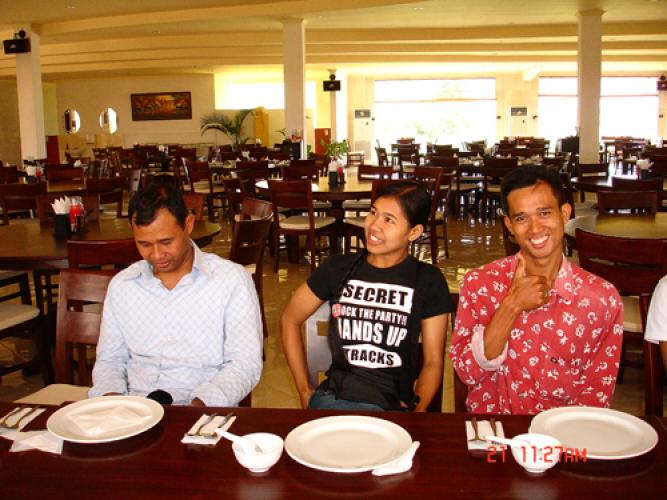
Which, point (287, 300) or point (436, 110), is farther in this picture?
point (436, 110)

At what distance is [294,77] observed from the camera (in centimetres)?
1208

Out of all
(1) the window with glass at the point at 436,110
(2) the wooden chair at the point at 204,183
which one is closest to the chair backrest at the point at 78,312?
(2) the wooden chair at the point at 204,183

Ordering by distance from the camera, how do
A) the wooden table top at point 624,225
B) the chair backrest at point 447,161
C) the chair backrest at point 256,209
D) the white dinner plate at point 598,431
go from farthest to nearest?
the chair backrest at point 447,161
the chair backrest at point 256,209
the wooden table top at point 624,225
the white dinner plate at point 598,431

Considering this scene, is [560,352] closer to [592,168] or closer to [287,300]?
A: [287,300]

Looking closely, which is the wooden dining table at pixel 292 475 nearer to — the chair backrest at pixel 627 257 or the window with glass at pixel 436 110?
the chair backrest at pixel 627 257

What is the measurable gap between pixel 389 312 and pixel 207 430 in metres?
0.75

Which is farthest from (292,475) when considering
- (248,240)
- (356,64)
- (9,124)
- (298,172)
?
(9,124)

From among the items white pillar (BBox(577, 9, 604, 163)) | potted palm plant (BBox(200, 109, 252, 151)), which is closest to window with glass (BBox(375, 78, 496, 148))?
potted palm plant (BBox(200, 109, 252, 151))

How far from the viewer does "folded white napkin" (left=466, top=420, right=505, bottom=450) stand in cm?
135

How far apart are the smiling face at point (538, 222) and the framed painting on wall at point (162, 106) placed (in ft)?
70.2

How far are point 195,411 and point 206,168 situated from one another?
7804 millimetres

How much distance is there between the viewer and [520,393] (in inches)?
75.7

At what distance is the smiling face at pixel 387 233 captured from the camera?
83.4 inches

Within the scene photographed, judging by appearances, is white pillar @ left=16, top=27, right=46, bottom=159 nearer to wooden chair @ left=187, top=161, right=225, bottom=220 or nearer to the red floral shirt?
wooden chair @ left=187, top=161, right=225, bottom=220
